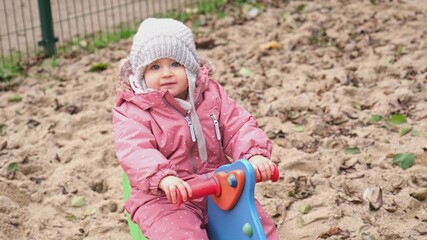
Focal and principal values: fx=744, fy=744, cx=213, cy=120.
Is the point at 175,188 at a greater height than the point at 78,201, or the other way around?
the point at 175,188

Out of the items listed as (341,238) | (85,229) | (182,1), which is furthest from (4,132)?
(182,1)

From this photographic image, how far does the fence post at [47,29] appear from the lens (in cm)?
572

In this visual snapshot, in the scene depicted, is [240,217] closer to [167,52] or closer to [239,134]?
[239,134]

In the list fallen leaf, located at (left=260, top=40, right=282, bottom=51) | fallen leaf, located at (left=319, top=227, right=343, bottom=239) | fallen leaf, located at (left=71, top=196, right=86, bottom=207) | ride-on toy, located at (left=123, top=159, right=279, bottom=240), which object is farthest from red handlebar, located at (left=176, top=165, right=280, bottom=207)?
fallen leaf, located at (left=260, top=40, right=282, bottom=51)

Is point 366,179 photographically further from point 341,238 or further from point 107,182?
point 107,182

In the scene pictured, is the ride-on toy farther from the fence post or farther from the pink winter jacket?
the fence post

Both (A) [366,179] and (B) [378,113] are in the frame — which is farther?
(B) [378,113]

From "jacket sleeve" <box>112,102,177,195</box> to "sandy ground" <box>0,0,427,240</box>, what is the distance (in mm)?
801

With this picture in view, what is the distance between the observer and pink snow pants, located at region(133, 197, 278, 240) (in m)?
2.60

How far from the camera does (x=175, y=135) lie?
2744 mm

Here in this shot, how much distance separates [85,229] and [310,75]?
216cm

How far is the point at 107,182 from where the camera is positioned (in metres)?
3.83

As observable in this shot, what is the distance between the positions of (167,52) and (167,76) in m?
0.09

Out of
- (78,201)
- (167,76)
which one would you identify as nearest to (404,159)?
(167,76)
